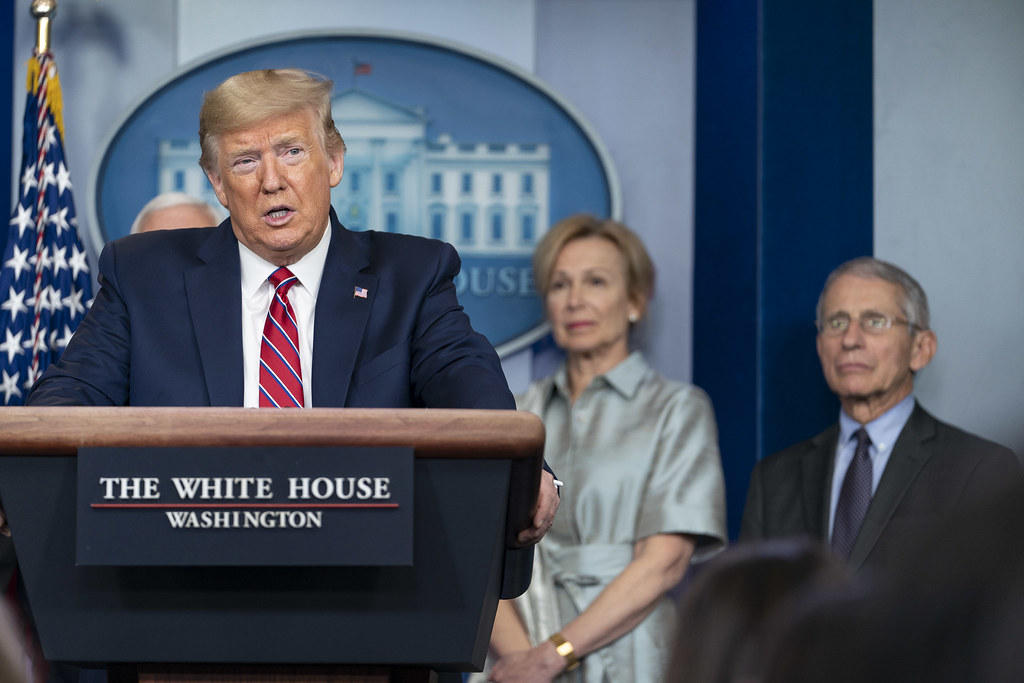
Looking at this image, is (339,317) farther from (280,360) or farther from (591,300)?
(591,300)

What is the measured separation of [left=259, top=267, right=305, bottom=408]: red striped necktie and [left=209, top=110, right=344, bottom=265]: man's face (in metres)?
0.09

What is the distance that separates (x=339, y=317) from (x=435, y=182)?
2.45m

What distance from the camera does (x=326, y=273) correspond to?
1.90m

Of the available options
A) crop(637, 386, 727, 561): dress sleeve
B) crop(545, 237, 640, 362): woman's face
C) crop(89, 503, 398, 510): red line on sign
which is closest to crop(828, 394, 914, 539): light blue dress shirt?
crop(637, 386, 727, 561): dress sleeve

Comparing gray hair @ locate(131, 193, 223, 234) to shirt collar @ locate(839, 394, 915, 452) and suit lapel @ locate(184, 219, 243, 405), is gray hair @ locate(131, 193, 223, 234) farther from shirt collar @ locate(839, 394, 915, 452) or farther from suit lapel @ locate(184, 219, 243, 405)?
shirt collar @ locate(839, 394, 915, 452)

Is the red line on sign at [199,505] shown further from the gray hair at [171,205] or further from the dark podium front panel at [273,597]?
the gray hair at [171,205]

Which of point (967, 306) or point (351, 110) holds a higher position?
point (351, 110)

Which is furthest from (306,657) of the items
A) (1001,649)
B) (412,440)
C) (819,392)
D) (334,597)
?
(819,392)

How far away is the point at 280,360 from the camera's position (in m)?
1.80

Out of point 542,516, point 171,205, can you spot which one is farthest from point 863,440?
point 542,516

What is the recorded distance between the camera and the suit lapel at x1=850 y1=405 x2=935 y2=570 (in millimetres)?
3301

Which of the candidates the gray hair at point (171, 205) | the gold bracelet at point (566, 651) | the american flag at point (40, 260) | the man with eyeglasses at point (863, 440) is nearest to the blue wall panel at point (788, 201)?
the man with eyeglasses at point (863, 440)

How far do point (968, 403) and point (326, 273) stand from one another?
2.77 m

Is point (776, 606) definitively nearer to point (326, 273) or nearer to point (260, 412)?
point (260, 412)
